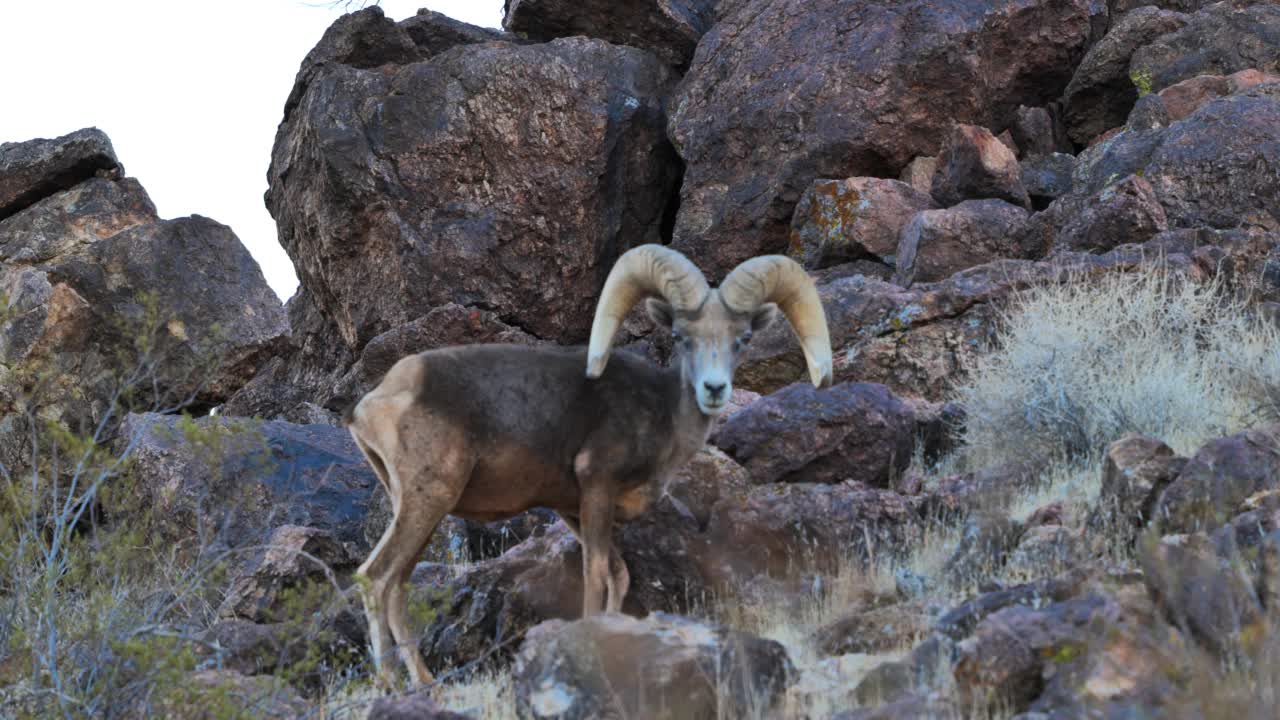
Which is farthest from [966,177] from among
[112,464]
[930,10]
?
[112,464]

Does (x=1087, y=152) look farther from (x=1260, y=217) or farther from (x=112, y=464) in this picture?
(x=112, y=464)

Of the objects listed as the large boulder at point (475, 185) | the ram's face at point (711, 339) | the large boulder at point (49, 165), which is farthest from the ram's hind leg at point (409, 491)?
Result: the large boulder at point (49, 165)

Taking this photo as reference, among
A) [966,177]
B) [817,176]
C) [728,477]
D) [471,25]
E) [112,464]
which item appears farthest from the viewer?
[471,25]

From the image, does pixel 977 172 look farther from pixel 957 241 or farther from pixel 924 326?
pixel 924 326

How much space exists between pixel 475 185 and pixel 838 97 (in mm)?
4256

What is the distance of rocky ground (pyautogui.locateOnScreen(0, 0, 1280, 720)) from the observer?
570 centimetres

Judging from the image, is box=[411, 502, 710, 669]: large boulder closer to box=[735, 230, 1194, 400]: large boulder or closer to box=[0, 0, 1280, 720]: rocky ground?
box=[0, 0, 1280, 720]: rocky ground

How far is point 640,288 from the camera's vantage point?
8031mm

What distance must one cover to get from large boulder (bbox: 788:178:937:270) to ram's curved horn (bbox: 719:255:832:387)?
6470 mm

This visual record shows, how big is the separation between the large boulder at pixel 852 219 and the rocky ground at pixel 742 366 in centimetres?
5

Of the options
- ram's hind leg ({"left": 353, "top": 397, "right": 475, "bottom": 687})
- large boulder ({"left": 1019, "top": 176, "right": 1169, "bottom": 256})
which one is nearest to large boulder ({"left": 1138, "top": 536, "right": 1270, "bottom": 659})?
ram's hind leg ({"left": 353, "top": 397, "right": 475, "bottom": 687})

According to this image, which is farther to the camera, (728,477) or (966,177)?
(966,177)

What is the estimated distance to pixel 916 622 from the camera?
21.5 feet

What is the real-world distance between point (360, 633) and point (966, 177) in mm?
8713
